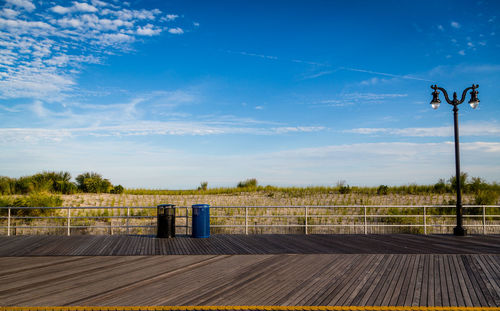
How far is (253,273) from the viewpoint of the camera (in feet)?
24.8

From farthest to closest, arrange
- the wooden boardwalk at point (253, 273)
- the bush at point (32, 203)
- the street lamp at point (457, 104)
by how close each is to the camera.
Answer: the bush at point (32, 203)
the street lamp at point (457, 104)
the wooden boardwalk at point (253, 273)

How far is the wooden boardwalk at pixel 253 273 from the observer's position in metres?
6.00

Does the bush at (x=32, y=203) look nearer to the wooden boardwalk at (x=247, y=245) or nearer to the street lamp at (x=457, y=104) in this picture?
the wooden boardwalk at (x=247, y=245)

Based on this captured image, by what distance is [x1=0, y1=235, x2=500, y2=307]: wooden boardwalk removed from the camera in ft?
19.7

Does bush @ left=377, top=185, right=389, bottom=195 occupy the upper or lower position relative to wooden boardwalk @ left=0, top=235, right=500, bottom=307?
upper

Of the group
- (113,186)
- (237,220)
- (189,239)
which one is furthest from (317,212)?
(113,186)

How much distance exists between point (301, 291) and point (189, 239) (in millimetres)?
6533

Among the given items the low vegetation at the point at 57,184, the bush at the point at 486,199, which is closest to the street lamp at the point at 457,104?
the bush at the point at 486,199

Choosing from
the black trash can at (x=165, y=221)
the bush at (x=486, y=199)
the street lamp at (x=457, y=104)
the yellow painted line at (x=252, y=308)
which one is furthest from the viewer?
the bush at (x=486, y=199)

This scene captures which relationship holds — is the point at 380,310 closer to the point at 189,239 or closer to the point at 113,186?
the point at 189,239

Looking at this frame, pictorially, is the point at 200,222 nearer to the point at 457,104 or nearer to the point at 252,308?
the point at 252,308

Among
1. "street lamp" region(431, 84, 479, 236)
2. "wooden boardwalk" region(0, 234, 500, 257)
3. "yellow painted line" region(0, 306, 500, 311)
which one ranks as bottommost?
"wooden boardwalk" region(0, 234, 500, 257)

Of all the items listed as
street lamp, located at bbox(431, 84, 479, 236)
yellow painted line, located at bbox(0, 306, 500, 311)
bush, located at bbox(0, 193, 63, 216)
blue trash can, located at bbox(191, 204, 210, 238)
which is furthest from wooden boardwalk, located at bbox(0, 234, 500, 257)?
bush, located at bbox(0, 193, 63, 216)

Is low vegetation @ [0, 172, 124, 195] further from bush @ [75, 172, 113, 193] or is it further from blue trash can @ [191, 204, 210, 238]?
blue trash can @ [191, 204, 210, 238]
